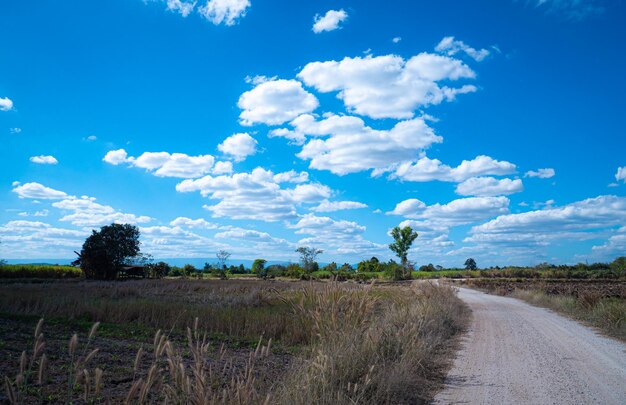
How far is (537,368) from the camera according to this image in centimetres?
871

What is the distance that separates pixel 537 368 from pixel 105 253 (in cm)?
6505

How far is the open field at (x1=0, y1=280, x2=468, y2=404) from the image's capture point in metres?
A: 3.80

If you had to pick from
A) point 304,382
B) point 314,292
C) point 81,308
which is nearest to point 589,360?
point 314,292

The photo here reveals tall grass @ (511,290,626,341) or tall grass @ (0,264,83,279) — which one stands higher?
tall grass @ (0,264,83,279)

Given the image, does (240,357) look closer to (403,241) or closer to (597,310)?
(597,310)

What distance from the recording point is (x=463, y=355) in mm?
10250

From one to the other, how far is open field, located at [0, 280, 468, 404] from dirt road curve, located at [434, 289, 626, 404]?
1.99ft

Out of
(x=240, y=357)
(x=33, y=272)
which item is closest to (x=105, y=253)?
(x=33, y=272)

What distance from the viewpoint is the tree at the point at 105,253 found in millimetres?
63031

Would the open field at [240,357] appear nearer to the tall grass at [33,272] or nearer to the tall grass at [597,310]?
the tall grass at [597,310]

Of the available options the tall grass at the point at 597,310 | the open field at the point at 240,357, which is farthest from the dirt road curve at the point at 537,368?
the tall grass at the point at 597,310

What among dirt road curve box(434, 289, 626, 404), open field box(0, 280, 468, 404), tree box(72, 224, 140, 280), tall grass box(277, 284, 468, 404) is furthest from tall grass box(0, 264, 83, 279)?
tall grass box(277, 284, 468, 404)

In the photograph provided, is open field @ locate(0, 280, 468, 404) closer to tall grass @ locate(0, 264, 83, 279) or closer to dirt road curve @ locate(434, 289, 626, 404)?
dirt road curve @ locate(434, 289, 626, 404)

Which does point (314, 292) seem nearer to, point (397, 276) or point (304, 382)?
point (304, 382)
